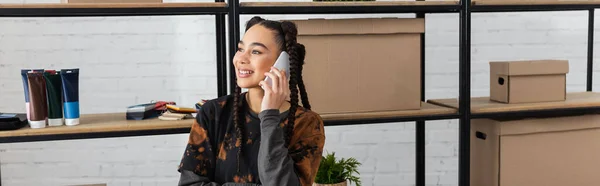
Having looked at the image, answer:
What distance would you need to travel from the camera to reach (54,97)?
2211mm

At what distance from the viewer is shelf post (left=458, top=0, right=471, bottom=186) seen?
2475 millimetres

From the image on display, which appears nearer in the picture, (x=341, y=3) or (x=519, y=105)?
(x=341, y=3)

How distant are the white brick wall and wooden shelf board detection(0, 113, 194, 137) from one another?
85 centimetres

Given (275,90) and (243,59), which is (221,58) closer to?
(243,59)

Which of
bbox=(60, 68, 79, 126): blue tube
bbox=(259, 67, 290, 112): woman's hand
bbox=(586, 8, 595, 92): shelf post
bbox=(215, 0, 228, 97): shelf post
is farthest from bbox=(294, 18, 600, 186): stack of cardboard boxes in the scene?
bbox=(60, 68, 79, 126): blue tube

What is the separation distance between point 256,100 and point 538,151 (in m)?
1.29

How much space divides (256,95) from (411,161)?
183cm

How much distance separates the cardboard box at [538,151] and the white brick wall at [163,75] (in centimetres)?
74

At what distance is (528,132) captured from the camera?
2.62m

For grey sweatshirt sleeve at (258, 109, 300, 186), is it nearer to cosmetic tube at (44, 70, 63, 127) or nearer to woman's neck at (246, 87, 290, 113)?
woman's neck at (246, 87, 290, 113)

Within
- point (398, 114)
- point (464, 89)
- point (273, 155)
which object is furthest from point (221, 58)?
point (464, 89)

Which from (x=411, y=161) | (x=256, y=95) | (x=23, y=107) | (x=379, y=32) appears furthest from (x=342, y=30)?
(x=23, y=107)

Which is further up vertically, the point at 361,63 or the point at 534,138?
the point at 361,63

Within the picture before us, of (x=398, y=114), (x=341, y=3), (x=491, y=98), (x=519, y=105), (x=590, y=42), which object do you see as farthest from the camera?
(x=590, y=42)
